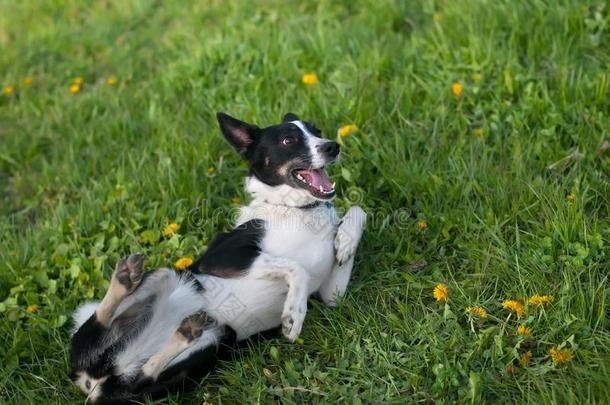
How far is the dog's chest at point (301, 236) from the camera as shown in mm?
3082

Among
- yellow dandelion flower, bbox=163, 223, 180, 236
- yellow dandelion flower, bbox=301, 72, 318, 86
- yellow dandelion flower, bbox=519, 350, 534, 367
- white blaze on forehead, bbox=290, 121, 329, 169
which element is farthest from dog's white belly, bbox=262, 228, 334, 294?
yellow dandelion flower, bbox=301, 72, 318, 86

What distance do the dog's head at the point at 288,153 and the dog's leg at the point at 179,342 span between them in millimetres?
741

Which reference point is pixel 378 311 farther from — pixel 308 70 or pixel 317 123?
pixel 308 70

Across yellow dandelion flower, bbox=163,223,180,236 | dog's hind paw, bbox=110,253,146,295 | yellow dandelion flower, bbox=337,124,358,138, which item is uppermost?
dog's hind paw, bbox=110,253,146,295

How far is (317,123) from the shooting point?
4.18m

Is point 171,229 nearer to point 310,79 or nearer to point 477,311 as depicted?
point 310,79

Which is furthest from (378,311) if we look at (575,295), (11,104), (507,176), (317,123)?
(11,104)

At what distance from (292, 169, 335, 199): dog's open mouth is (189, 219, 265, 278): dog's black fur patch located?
255 mm

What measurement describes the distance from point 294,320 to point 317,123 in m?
1.59

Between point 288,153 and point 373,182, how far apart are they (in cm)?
68

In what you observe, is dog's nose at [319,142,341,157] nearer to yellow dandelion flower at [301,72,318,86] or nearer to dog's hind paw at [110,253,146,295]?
dog's hind paw at [110,253,146,295]

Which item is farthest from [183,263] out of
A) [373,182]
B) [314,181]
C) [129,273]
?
[373,182]

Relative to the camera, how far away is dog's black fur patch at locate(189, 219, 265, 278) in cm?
306

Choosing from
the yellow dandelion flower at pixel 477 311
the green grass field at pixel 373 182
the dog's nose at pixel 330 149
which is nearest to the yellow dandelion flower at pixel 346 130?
the green grass field at pixel 373 182
